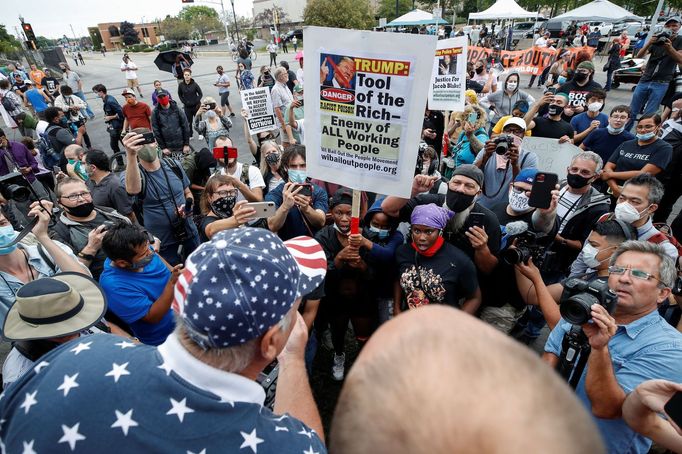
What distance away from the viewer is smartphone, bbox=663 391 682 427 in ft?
4.59

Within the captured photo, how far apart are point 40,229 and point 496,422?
3.42 meters

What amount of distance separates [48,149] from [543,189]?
8380 mm

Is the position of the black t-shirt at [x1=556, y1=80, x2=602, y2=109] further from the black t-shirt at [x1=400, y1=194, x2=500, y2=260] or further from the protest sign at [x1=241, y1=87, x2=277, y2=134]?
the protest sign at [x1=241, y1=87, x2=277, y2=134]

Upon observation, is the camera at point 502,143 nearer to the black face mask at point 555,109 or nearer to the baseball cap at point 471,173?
the baseball cap at point 471,173

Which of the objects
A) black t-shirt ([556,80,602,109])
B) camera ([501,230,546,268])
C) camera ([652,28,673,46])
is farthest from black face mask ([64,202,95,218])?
camera ([652,28,673,46])

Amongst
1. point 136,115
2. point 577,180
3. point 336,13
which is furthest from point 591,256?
point 336,13

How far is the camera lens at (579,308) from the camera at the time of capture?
169 cm

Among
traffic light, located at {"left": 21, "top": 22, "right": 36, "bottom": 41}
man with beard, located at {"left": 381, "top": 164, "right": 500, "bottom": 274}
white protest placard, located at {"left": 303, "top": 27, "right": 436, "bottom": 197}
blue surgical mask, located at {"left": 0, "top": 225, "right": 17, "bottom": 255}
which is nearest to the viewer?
white protest placard, located at {"left": 303, "top": 27, "right": 436, "bottom": 197}

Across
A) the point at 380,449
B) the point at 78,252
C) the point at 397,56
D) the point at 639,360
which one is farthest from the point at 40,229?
the point at 639,360

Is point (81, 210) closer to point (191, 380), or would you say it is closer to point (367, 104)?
point (367, 104)

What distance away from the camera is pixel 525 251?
101 inches

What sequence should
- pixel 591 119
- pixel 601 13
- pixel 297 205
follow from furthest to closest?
pixel 601 13, pixel 591 119, pixel 297 205

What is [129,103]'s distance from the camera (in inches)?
313

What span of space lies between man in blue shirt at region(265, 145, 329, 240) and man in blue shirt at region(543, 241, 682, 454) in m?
2.19
